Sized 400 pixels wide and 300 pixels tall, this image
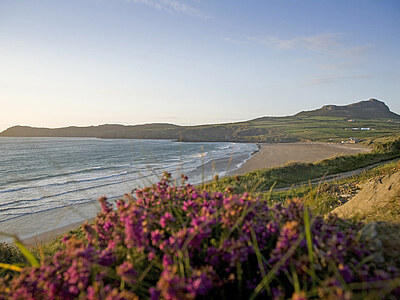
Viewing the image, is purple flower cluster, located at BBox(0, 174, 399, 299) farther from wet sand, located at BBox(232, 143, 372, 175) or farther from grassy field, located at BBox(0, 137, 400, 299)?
wet sand, located at BBox(232, 143, 372, 175)

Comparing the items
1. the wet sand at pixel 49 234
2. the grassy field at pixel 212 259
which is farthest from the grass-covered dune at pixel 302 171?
the grassy field at pixel 212 259

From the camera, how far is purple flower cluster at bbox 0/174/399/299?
2.03m

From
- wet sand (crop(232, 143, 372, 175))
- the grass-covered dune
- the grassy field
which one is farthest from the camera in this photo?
wet sand (crop(232, 143, 372, 175))

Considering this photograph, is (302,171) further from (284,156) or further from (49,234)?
(284,156)

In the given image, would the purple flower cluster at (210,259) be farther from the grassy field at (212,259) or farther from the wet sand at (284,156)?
the wet sand at (284,156)

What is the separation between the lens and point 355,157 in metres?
27.0

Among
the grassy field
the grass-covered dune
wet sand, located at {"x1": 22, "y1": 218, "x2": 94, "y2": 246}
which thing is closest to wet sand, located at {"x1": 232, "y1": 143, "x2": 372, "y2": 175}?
the grass-covered dune

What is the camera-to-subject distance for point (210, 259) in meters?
2.34

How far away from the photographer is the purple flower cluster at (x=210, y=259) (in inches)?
80.0

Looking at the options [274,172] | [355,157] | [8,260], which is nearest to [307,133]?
[355,157]

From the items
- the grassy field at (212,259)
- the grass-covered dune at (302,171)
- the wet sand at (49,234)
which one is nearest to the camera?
the grassy field at (212,259)

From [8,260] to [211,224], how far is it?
777cm

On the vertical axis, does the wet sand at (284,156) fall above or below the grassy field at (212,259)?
below

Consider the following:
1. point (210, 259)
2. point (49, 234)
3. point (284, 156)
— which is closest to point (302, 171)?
point (49, 234)
